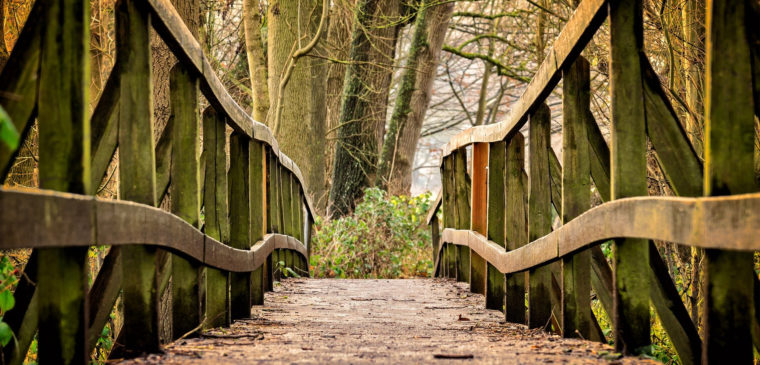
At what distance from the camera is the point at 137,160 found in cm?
256

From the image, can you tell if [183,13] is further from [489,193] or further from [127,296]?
[127,296]

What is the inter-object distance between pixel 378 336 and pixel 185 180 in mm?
1235

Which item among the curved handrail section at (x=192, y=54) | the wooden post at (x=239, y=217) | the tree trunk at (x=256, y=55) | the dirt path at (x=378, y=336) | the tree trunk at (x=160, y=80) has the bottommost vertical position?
the dirt path at (x=378, y=336)

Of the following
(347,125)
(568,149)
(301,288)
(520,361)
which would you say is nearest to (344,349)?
(520,361)

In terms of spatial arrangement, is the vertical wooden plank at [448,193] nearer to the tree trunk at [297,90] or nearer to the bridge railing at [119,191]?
the bridge railing at [119,191]

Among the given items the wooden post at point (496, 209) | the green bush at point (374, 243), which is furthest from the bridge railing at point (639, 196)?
the green bush at point (374, 243)

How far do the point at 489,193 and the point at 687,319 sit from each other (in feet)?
7.21

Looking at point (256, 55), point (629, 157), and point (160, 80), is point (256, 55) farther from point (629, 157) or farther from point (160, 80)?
point (629, 157)

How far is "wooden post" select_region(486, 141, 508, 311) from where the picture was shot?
16.0ft

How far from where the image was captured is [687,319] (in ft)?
9.08

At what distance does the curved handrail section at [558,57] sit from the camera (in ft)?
9.25

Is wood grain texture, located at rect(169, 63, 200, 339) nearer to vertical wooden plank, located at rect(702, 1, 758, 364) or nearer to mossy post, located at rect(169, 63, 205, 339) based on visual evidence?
mossy post, located at rect(169, 63, 205, 339)

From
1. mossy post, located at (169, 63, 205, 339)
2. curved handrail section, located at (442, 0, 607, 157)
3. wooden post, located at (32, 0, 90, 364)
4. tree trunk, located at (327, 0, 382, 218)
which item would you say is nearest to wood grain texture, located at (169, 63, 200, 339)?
mossy post, located at (169, 63, 205, 339)

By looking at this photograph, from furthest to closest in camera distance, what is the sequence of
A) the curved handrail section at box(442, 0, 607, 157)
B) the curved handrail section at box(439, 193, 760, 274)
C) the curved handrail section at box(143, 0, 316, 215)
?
the curved handrail section at box(442, 0, 607, 157)
the curved handrail section at box(143, 0, 316, 215)
the curved handrail section at box(439, 193, 760, 274)
